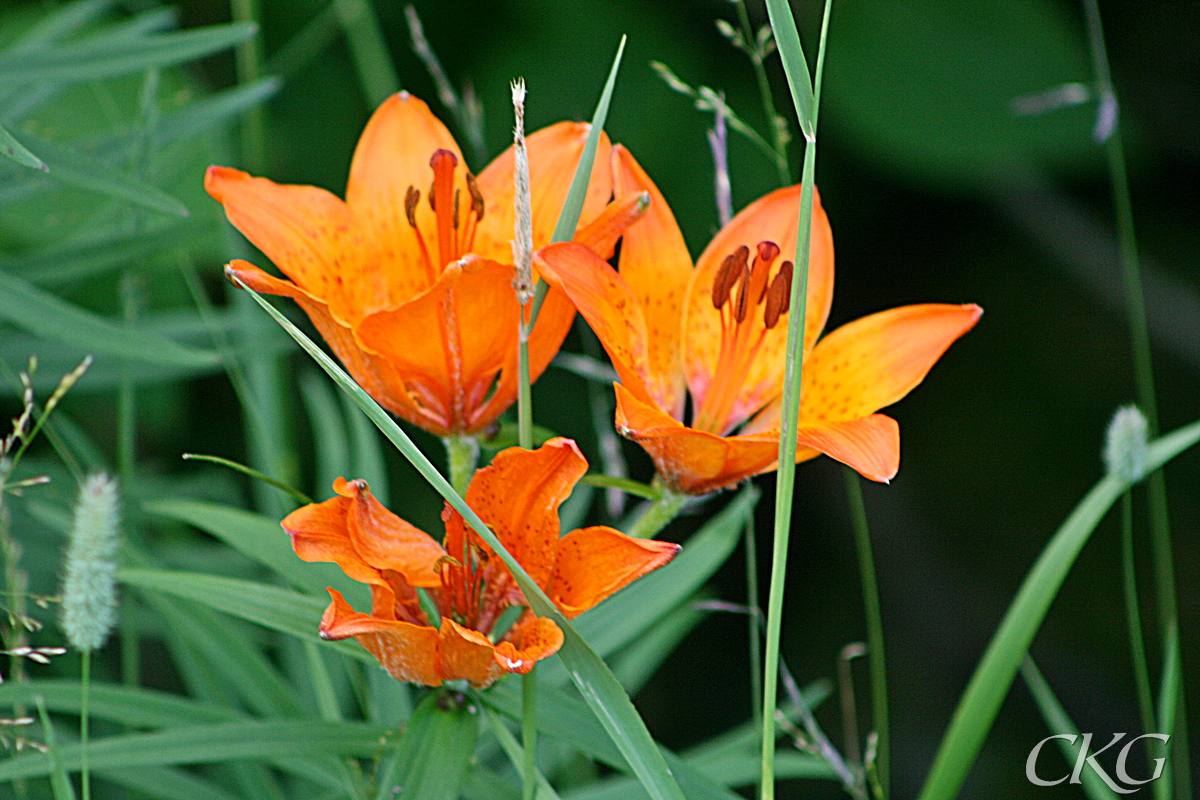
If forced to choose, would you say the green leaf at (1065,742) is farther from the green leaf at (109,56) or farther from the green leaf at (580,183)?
the green leaf at (109,56)

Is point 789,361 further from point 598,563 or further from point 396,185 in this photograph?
point 396,185

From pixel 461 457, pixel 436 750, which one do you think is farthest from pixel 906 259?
pixel 436 750

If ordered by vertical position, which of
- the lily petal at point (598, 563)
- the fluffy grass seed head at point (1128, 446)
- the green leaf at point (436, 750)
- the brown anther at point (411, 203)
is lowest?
the green leaf at point (436, 750)

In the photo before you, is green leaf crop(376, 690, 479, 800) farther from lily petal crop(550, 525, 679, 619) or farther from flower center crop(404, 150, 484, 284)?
flower center crop(404, 150, 484, 284)

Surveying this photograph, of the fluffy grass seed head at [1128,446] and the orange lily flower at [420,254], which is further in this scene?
the fluffy grass seed head at [1128,446]

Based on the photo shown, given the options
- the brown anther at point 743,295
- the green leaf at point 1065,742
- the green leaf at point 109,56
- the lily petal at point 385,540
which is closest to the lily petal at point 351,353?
the lily petal at point 385,540
